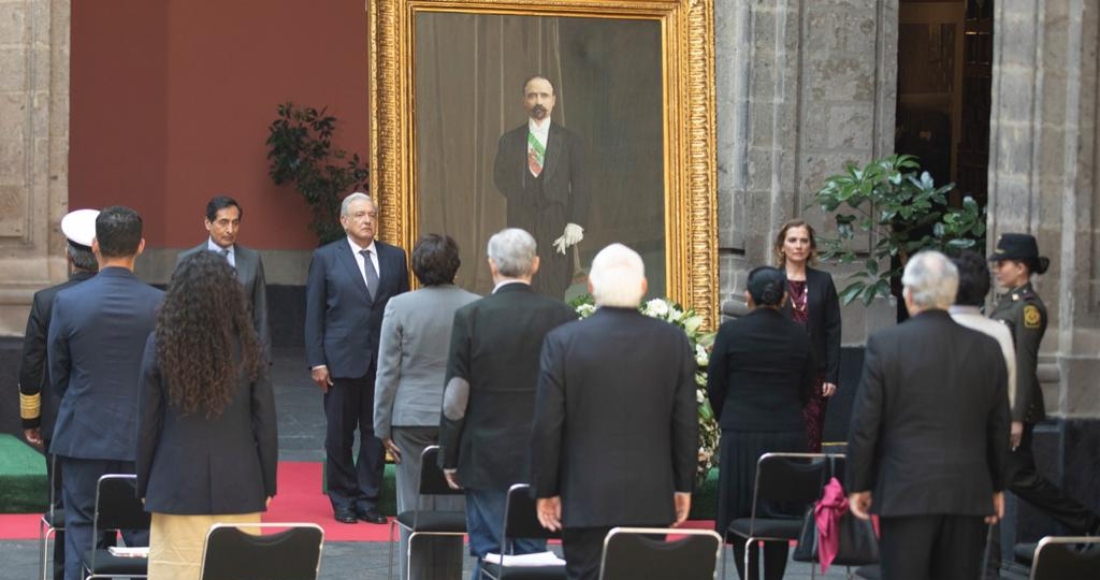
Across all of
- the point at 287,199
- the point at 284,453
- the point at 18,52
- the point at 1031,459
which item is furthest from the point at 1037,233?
the point at 287,199

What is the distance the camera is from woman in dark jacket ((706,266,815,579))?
26.6 feet

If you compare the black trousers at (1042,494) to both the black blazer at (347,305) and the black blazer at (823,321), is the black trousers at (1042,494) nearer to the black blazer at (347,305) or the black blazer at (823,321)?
the black blazer at (823,321)

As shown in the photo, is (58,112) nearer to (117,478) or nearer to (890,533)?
(117,478)

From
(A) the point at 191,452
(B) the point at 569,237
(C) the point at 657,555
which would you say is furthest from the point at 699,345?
(A) the point at 191,452

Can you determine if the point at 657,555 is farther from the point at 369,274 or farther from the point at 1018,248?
the point at 369,274

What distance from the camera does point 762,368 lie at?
8117mm

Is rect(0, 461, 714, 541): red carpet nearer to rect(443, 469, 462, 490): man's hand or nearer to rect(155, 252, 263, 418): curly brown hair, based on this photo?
rect(443, 469, 462, 490): man's hand

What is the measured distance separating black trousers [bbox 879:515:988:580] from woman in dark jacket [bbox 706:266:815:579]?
1.65 meters

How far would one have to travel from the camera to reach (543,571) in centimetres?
670

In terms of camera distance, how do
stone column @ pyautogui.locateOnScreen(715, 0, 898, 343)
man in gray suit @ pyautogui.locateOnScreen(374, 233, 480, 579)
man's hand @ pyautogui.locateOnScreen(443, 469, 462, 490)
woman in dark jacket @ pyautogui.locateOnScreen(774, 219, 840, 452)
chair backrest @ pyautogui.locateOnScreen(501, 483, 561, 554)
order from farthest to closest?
1. stone column @ pyautogui.locateOnScreen(715, 0, 898, 343)
2. woman in dark jacket @ pyautogui.locateOnScreen(774, 219, 840, 452)
3. man in gray suit @ pyautogui.locateOnScreen(374, 233, 480, 579)
4. man's hand @ pyautogui.locateOnScreen(443, 469, 462, 490)
5. chair backrest @ pyautogui.locateOnScreen(501, 483, 561, 554)

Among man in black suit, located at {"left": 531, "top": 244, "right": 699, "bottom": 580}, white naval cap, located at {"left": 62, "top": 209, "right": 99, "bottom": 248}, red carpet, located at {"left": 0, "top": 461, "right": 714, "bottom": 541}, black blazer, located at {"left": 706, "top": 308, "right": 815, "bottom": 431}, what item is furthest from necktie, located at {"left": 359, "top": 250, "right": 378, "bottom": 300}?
man in black suit, located at {"left": 531, "top": 244, "right": 699, "bottom": 580}

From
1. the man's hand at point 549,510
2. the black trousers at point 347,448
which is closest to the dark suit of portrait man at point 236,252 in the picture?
the black trousers at point 347,448

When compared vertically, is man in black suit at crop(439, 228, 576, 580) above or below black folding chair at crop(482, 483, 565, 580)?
above

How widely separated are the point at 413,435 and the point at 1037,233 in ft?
11.4
